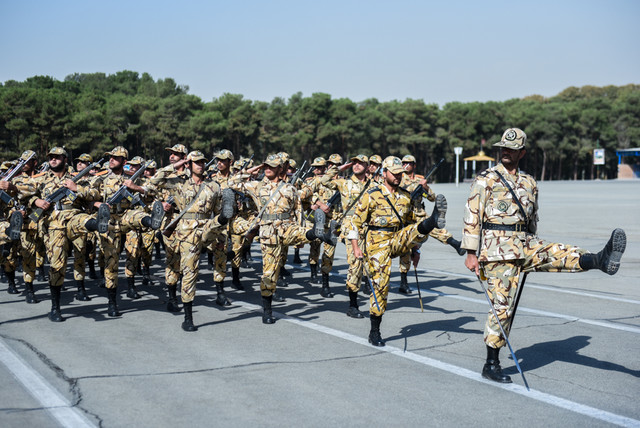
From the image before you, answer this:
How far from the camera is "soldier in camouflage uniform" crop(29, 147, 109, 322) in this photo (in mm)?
8984

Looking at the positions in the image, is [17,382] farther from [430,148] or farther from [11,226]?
[430,148]

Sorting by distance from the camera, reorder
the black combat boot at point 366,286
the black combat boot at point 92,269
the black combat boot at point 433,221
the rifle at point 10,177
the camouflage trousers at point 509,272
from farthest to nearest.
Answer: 1. the black combat boot at point 92,269
2. the black combat boot at point 366,286
3. the rifle at point 10,177
4. the black combat boot at point 433,221
5. the camouflage trousers at point 509,272

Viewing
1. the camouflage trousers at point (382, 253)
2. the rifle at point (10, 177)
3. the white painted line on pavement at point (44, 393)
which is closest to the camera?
the white painted line on pavement at point (44, 393)

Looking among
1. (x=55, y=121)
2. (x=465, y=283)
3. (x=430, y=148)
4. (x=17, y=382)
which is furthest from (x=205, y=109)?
(x=17, y=382)

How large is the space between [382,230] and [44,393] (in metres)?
3.86

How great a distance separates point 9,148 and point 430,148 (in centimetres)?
5445

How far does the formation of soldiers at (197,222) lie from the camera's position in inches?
293

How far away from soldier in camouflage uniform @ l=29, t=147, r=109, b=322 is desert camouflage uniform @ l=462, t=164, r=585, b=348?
16.6 feet

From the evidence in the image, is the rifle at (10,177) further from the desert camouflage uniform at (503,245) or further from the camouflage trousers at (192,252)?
the desert camouflage uniform at (503,245)

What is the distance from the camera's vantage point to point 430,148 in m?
86.9

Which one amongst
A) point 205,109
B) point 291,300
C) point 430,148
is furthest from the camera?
point 430,148

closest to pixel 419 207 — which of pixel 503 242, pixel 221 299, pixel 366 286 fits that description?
pixel 366 286

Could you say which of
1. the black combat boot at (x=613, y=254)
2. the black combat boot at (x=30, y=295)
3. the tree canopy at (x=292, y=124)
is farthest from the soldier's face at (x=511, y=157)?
the tree canopy at (x=292, y=124)

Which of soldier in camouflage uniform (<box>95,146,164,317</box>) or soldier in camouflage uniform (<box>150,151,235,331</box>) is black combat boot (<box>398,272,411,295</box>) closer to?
soldier in camouflage uniform (<box>150,151,235,331</box>)
